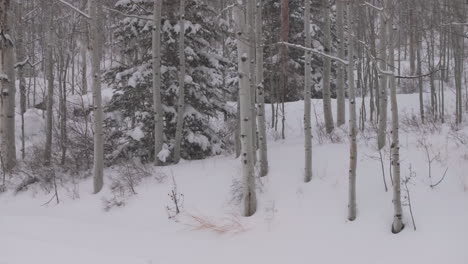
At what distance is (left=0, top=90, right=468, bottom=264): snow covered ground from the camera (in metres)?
5.93

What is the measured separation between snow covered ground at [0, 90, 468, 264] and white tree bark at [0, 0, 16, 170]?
2.49 meters

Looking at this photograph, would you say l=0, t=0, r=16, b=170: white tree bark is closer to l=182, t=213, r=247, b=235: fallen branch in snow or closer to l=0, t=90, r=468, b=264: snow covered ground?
l=0, t=90, r=468, b=264: snow covered ground

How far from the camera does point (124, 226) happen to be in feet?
27.0

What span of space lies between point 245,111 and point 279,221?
1.95 meters

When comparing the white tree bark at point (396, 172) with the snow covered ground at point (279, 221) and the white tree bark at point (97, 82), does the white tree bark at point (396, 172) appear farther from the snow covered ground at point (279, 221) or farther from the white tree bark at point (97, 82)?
the white tree bark at point (97, 82)

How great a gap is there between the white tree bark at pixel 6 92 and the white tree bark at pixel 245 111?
764 cm

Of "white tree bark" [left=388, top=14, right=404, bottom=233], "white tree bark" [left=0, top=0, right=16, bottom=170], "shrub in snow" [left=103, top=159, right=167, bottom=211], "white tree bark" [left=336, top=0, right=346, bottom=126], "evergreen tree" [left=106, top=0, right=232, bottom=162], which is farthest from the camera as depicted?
"white tree bark" [left=336, top=0, right=346, bottom=126]

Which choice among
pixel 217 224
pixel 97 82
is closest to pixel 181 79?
pixel 97 82

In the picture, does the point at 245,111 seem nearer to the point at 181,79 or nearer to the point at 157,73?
the point at 181,79

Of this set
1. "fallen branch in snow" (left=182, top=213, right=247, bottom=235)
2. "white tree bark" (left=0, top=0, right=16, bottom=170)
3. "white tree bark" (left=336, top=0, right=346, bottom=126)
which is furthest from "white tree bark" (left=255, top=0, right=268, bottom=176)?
"white tree bark" (left=0, top=0, right=16, bottom=170)

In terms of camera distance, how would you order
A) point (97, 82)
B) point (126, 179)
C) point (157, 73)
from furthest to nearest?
point (157, 73) → point (126, 179) → point (97, 82)

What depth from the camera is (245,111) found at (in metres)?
7.28

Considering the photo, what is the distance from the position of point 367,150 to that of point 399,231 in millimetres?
3099

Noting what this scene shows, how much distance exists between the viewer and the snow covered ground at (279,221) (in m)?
5.93
